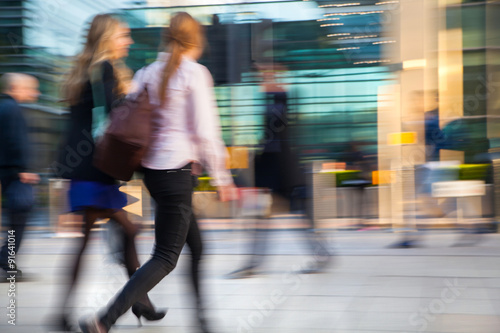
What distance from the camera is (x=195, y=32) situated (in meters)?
3.08

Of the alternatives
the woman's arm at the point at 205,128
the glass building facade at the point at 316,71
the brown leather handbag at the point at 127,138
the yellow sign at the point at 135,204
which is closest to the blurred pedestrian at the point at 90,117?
the brown leather handbag at the point at 127,138

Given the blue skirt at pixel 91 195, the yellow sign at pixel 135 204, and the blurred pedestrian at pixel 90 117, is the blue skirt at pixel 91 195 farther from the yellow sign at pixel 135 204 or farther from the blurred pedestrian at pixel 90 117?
the yellow sign at pixel 135 204

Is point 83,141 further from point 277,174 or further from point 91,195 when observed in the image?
point 277,174

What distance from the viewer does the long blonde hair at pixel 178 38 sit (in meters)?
2.98

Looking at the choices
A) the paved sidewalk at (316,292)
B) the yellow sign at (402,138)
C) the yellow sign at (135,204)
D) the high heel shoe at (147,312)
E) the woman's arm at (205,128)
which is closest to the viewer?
the woman's arm at (205,128)

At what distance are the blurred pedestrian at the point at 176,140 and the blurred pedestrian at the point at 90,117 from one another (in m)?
0.30

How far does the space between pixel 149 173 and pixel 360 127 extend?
9.08 m

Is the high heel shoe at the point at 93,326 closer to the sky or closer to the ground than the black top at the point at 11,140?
closer to the ground

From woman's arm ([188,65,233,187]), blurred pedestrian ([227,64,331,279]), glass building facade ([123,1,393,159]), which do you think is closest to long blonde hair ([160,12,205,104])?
woman's arm ([188,65,233,187])

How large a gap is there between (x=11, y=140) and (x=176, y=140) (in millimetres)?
2647

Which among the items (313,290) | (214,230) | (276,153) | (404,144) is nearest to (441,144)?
(404,144)

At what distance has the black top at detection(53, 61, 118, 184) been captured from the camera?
329 cm

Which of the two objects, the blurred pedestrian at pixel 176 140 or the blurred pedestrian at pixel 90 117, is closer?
the blurred pedestrian at pixel 176 140

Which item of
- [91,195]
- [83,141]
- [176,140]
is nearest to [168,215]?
[176,140]
